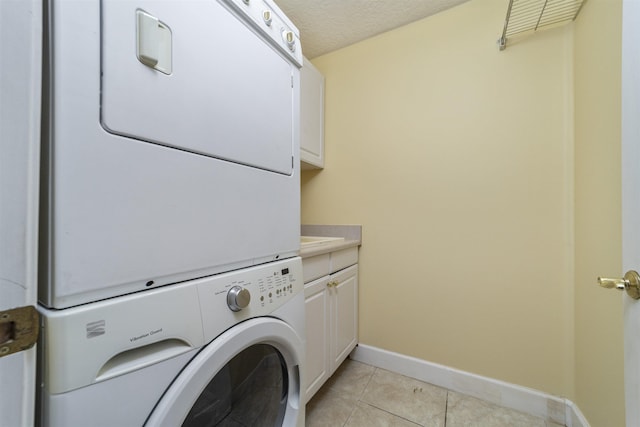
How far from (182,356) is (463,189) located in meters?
1.58

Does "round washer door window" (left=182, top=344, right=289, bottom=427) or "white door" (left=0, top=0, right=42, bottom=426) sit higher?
"white door" (left=0, top=0, right=42, bottom=426)

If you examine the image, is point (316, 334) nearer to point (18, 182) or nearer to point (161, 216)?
point (161, 216)

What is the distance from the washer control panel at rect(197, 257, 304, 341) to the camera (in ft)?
1.97

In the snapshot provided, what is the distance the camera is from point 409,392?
4.77ft

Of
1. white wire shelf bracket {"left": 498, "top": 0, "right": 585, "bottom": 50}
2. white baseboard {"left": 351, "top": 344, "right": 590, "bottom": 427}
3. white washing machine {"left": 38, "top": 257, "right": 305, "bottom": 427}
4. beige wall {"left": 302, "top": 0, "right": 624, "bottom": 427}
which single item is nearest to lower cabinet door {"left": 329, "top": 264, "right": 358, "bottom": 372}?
beige wall {"left": 302, "top": 0, "right": 624, "bottom": 427}

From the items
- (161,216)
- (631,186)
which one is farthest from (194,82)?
(631,186)

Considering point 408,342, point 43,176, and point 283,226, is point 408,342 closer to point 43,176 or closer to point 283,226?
point 283,226

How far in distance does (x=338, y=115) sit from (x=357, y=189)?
1.99 feet

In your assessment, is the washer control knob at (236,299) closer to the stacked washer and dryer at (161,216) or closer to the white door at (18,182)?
the stacked washer and dryer at (161,216)

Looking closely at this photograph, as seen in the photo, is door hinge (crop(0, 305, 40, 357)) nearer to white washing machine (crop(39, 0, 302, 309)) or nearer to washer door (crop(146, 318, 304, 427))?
white washing machine (crop(39, 0, 302, 309))

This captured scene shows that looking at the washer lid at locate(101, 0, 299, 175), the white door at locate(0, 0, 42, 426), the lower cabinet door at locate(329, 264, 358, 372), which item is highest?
the washer lid at locate(101, 0, 299, 175)

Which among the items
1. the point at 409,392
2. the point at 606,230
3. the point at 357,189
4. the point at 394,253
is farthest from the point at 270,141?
the point at 409,392

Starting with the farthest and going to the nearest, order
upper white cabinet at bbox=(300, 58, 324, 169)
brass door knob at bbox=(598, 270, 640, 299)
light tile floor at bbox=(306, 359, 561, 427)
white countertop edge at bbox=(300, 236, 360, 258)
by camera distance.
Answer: upper white cabinet at bbox=(300, 58, 324, 169) < light tile floor at bbox=(306, 359, 561, 427) < white countertop edge at bbox=(300, 236, 360, 258) < brass door knob at bbox=(598, 270, 640, 299)

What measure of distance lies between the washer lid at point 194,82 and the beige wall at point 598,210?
48.3 inches
